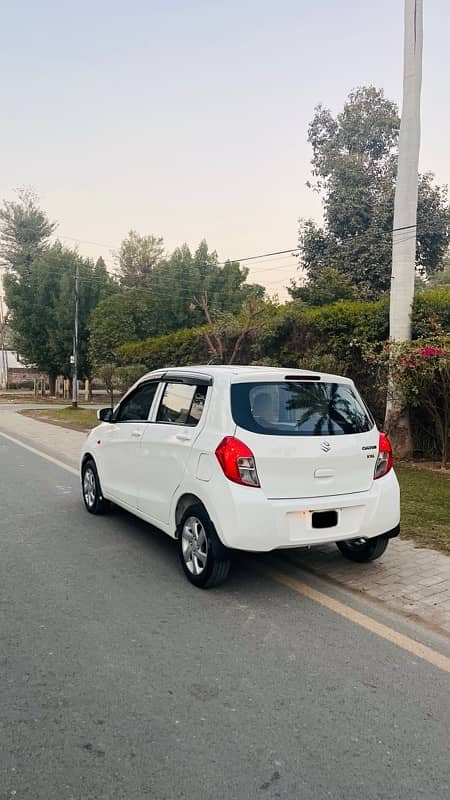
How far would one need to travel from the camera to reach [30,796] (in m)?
2.31

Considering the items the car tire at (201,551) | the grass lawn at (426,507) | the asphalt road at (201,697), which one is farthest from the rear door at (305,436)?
the grass lawn at (426,507)

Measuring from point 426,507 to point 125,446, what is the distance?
377 centimetres

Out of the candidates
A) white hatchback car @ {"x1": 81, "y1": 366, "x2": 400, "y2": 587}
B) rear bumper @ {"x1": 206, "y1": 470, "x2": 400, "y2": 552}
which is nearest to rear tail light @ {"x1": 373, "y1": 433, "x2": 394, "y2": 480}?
white hatchback car @ {"x1": 81, "y1": 366, "x2": 400, "y2": 587}

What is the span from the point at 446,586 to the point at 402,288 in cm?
730

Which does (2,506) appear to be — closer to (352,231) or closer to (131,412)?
(131,412)

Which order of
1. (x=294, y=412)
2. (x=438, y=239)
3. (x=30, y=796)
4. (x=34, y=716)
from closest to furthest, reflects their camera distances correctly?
(x=30, y=796) → (x=34, y=716) → (x=294, y=412) → (x=438, y=239)

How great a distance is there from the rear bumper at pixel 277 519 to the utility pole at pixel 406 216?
672 centimetres

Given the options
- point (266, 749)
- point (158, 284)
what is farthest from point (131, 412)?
point (158, 284)

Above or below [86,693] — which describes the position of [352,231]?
above

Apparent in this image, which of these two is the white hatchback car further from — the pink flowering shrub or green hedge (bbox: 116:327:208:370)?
green hedge (bbox: 116:327:208:370)

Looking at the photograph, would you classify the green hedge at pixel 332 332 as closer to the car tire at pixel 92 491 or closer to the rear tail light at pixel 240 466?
the car tire at pixel 92 491

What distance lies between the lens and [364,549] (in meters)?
5.06

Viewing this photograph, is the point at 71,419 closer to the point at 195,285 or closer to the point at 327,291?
the point at 327,291

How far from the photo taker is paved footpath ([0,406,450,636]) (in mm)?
4180
